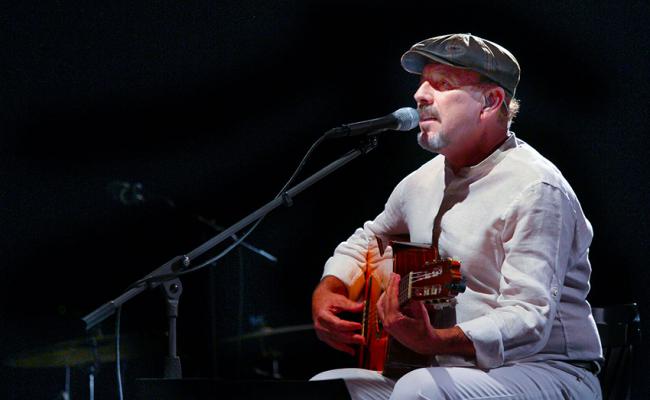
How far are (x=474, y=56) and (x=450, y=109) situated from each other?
168mm

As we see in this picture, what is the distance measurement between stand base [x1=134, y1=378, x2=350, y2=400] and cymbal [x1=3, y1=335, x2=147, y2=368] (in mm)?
1854

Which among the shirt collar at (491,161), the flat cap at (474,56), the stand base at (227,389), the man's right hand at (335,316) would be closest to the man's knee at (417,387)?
the stand base at (227,389)

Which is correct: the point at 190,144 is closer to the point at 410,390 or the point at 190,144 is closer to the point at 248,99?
the point at 248,99

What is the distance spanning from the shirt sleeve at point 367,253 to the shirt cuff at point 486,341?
68 cm

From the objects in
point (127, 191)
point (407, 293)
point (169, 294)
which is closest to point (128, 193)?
point (127, 191)

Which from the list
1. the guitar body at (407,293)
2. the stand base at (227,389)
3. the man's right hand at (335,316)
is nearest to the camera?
the guitar body at (407,293)

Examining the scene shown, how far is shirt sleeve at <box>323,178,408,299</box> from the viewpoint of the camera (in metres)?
2.70

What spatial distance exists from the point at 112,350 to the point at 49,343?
0.32 meters

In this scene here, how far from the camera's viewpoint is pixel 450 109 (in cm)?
237

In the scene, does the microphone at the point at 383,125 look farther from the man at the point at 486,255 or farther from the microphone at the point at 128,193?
the microphone at the point at 128,193

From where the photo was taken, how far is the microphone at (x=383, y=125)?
2656mm

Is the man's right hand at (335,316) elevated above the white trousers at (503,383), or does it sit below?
above

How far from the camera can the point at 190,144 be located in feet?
13.6

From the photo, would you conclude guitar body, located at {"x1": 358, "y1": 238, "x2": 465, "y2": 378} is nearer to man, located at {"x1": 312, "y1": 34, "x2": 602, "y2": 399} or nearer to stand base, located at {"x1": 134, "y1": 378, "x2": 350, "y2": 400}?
man, located at {"x1": 312, "y1": 34, "x2": 602, "y2": 399}
